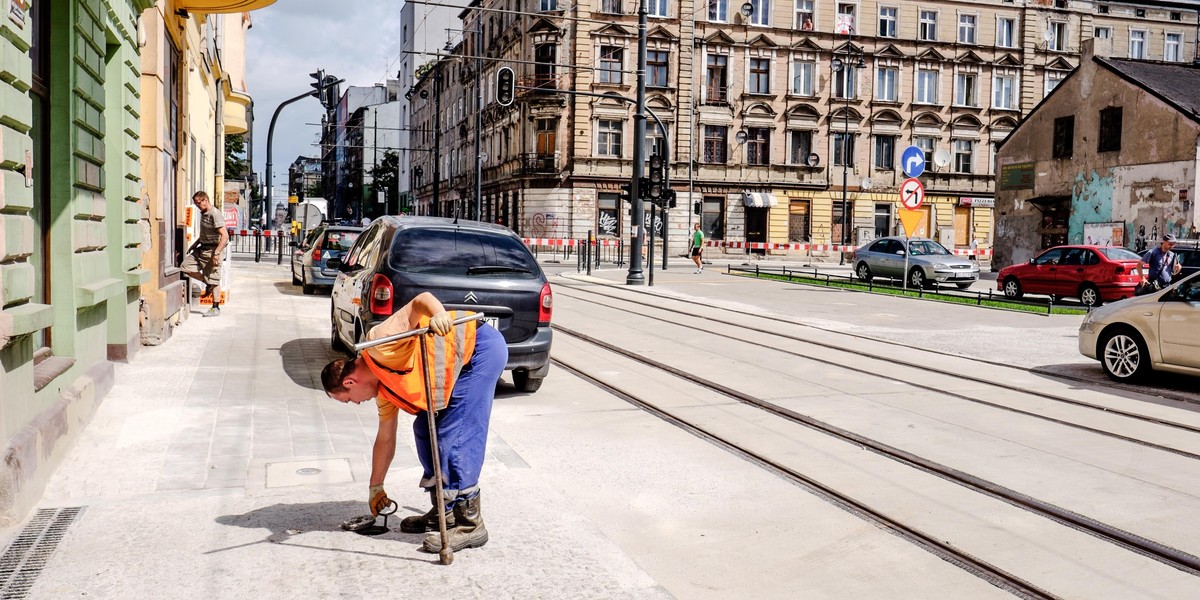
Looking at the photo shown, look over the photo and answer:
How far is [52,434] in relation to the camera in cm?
606

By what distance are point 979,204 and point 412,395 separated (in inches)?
2230

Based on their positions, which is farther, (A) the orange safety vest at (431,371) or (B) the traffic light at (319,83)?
(B) the traffic light at (319,83)

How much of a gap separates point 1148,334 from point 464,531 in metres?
8.72

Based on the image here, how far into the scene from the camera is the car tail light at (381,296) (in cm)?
876

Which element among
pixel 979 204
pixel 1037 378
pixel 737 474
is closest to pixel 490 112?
pixel 979 204

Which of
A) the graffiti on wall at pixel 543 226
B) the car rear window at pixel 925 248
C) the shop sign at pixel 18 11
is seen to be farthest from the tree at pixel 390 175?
the shop sign at pixel 18 11

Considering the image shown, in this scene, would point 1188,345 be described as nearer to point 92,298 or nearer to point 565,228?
point 92,298

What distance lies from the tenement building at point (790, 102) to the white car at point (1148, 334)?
3860 centimetres

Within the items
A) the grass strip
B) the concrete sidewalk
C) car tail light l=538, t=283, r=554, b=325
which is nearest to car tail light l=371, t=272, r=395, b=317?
the concrete sidewalk

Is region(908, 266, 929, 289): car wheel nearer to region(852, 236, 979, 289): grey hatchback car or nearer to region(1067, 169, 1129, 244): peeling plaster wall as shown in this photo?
region(852, 236, 979, 289): grey hatchback car

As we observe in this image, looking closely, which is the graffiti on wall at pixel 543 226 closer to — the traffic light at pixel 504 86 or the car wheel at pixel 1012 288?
the traffic light at pixel 504 86

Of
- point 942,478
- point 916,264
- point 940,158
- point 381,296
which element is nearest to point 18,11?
point 381,296

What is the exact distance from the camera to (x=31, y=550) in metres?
4.71

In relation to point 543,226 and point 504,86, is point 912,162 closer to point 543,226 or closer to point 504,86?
point 504,86
